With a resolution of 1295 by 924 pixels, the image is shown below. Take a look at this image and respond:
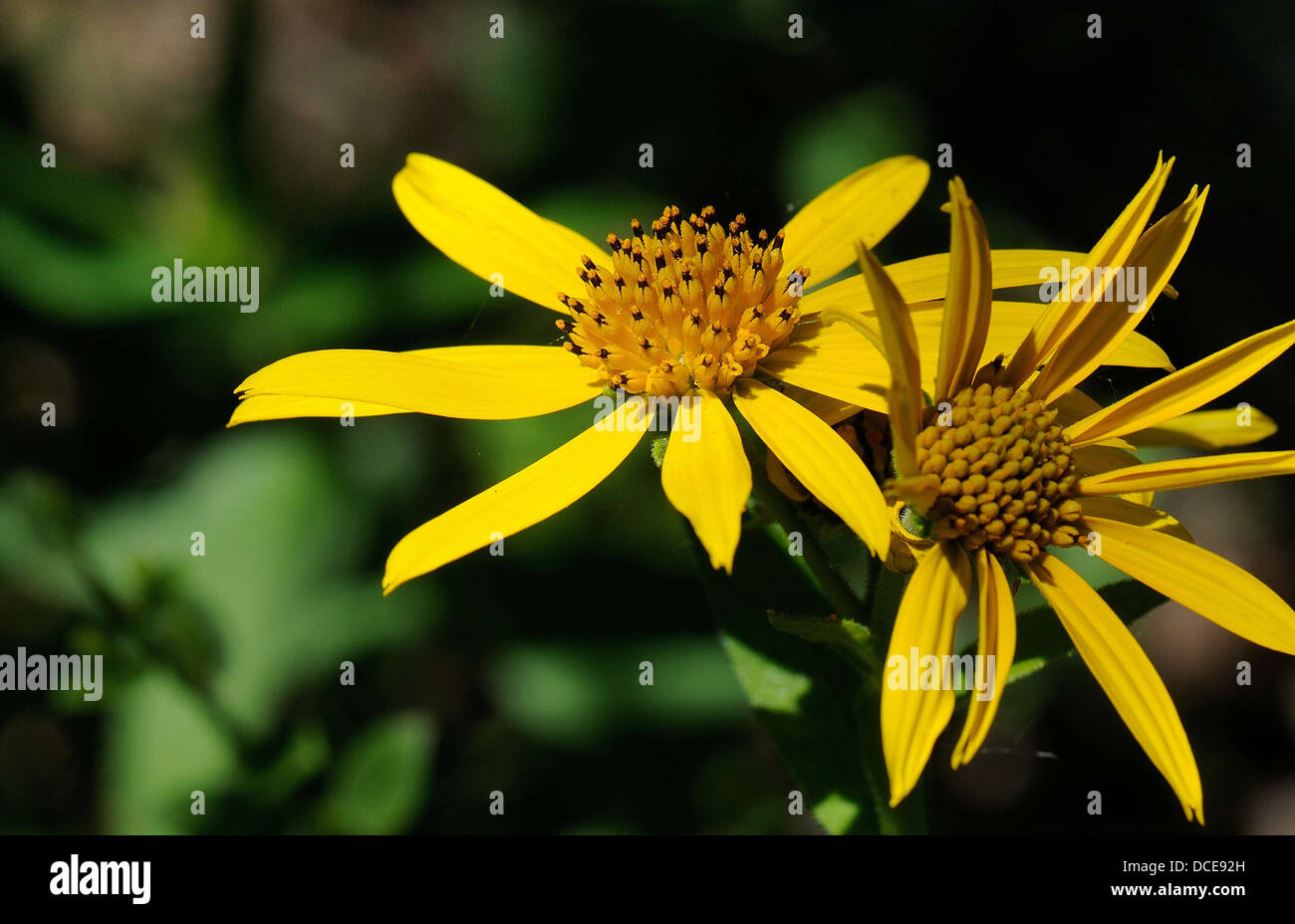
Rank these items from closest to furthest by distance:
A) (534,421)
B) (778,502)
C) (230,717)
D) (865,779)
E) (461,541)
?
(461,541)
(778,502)
(865,779)
(230,717)
(534,421)

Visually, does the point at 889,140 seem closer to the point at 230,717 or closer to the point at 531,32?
the point at 531,32

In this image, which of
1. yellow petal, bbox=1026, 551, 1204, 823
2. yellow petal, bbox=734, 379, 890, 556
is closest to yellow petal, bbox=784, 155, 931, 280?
yellow petal, bbox=734, 379, 890, 556

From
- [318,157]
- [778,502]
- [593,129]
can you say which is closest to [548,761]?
[778,502]

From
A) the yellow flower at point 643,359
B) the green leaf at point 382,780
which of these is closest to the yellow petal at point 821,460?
the yellow flower at point 643,359

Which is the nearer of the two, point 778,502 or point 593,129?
point 778,502

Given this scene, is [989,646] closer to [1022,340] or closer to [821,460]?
[821,460]

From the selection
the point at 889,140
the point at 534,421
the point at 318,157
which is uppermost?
the point at 318,157

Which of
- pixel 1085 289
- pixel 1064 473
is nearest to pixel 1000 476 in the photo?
pixel 1064 473

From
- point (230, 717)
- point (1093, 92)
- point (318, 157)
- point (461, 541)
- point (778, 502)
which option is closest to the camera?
point (461, 541)

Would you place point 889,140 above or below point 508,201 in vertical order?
above
